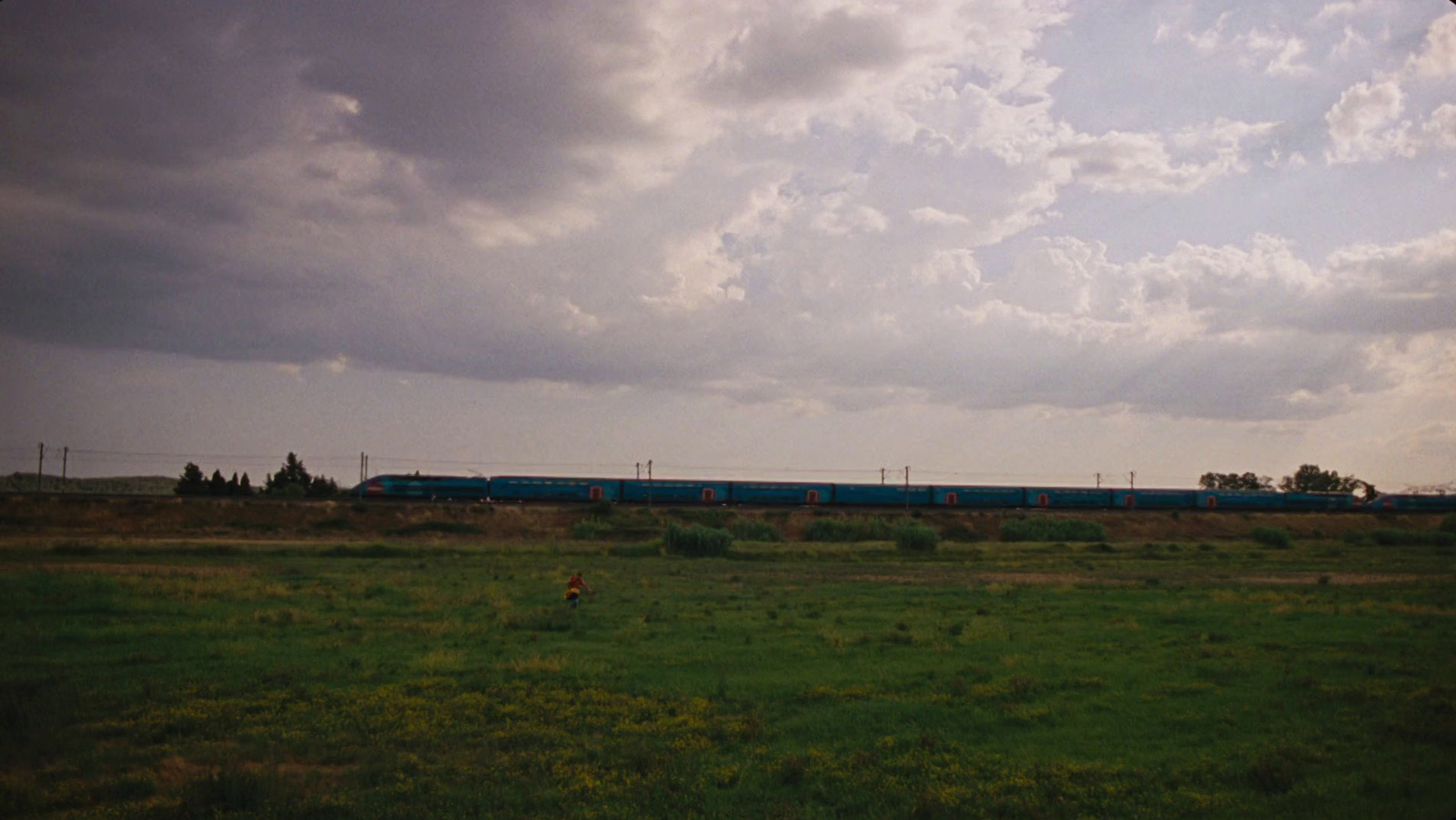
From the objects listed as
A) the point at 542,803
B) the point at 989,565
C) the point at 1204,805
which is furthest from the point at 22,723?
the point at 989,565

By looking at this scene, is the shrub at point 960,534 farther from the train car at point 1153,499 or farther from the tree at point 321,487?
the tree at point 321,487

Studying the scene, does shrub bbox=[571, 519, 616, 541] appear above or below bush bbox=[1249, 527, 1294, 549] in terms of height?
below

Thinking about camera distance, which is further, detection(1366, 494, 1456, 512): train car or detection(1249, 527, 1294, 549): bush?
detection(1366, 494, 1456, 512): train car

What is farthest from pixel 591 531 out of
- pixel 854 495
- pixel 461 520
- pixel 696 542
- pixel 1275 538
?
pixel 1275 538

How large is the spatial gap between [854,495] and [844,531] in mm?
22216

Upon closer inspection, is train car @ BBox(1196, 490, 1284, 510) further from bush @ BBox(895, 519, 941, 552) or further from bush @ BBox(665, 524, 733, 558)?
bush @ BBox(665, 524, 733, 558)

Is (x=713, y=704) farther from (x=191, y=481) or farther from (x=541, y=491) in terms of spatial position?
(x=191, y=481)

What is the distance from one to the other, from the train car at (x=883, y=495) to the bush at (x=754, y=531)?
24.4 m

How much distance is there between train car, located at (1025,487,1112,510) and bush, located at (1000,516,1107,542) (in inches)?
791

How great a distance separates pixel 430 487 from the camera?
95438 millimetres

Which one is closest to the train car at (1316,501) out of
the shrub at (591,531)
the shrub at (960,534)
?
the shrub at (960,534)

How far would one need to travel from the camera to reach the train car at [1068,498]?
108688mm

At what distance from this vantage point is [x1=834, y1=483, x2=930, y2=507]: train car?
104625mm

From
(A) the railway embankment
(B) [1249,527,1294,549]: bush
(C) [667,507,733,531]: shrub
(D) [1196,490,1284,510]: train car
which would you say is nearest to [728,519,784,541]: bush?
(C) [667,507,733,531]: shrub
